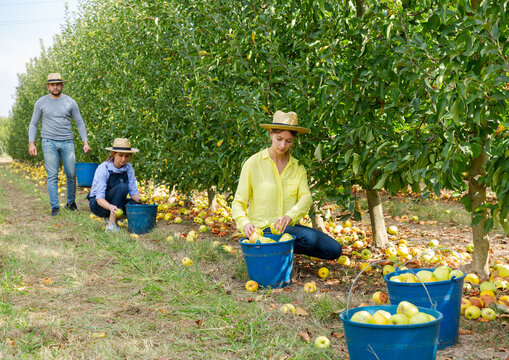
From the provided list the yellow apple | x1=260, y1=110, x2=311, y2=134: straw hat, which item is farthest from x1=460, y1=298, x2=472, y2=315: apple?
the yellow apple

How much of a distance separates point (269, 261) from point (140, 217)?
2941 mm

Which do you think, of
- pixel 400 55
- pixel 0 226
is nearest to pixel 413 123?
pixel 400 55

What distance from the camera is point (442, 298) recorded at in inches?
101

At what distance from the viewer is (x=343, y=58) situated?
395 centimetres

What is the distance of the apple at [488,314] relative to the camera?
9.57 ft

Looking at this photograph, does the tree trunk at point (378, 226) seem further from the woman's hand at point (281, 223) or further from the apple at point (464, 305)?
the apple at point (464, 305)

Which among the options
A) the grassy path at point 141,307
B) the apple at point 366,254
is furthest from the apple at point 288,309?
the apple at point 366,254

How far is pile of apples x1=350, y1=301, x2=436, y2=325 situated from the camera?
2.12 meters

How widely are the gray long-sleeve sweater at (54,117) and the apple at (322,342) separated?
242 inches

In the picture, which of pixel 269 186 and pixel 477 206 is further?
pixel 269 186

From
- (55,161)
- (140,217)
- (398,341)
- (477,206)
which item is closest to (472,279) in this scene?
(477,206)

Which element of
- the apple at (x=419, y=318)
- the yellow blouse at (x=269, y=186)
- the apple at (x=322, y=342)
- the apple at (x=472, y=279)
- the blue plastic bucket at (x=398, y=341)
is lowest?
the apple at (x=472, y=279)

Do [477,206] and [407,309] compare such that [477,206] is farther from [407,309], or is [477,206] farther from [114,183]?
[114,183]

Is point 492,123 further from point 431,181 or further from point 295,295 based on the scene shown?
point 295,295
